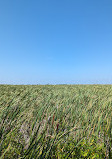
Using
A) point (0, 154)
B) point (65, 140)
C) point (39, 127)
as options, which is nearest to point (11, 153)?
point (0, 154)

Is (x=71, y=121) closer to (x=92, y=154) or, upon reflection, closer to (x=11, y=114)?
(x=92, y=154)

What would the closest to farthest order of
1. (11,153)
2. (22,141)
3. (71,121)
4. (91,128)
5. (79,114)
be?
(11,153) < (22,141) < (91,128) < (71,121) < (79,114)

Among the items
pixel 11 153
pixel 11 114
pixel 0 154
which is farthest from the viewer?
pixel 11 114

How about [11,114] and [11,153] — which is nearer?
[11,153]

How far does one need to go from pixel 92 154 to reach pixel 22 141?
60.3 inches

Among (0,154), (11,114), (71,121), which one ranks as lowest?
(0,154)

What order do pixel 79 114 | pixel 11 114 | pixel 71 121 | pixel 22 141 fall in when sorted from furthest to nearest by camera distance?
pixel 79 114
pixel 71 121
pixel 11 114
pixel 22 141

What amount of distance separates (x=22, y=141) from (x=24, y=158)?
1.38 ft

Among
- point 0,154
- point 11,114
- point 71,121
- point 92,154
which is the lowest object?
point 92,154

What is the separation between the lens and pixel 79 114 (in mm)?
3914

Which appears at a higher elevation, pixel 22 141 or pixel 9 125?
pixel 9 125

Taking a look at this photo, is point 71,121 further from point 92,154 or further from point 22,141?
point 22,141

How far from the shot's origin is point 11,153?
245 centimetres

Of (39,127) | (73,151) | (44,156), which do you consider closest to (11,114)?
(39,127)
